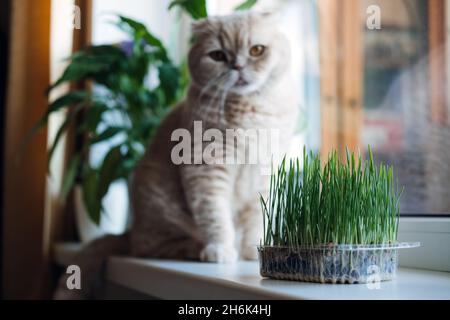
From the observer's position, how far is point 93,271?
129 centimetres

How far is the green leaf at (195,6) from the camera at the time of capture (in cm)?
124

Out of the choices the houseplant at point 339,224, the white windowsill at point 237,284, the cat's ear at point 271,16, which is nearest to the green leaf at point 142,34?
the cat's ear at point 271,16

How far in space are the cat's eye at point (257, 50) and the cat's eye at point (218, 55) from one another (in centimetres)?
6

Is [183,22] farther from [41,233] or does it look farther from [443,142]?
[443,142]

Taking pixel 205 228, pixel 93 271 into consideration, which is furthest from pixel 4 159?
pixel 205 228

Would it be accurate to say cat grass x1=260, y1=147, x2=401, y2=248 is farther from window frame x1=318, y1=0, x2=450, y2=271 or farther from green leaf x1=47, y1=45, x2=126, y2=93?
green leaf x1=47, y1=45, x2=126, y2=93

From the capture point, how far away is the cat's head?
43.6 inches

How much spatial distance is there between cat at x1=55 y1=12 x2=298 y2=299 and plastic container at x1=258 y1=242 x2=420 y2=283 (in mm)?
325

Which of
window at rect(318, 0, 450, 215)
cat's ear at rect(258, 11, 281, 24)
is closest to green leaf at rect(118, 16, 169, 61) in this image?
cat's ear at rect(258, 11, 281, 24)

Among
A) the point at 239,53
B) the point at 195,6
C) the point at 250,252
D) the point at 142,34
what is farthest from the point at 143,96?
the point at 250,252

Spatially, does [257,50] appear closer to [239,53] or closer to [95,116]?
[239,53]

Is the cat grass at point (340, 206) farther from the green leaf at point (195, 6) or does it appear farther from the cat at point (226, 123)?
the green leaf at point (195, 6)

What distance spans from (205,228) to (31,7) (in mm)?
1068

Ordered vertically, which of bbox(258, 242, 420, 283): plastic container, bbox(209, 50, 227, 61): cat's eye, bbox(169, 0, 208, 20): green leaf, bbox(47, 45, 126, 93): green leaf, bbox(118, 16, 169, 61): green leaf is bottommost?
bbox(258, 242, 420, 283): plastic container
